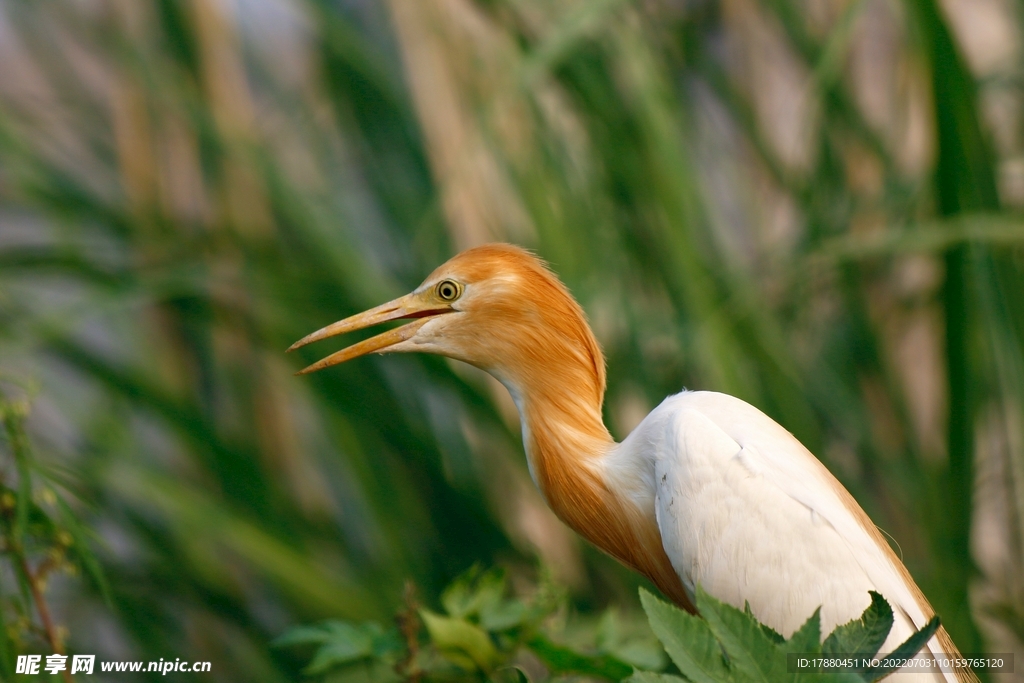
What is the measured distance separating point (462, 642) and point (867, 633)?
10.7 inches

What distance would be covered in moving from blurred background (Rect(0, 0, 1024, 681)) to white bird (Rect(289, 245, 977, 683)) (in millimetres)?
245

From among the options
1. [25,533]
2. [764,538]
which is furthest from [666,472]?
[25,533]

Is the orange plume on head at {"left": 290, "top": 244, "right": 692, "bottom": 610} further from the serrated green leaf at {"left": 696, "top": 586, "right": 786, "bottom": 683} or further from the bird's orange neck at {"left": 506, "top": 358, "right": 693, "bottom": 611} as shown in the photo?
the serrated green leaf at {"left": 696, "top": 586, "right": 786, "bottom": 683}

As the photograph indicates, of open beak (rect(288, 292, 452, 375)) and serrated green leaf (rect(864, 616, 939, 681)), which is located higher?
open beak (rect(288, 292, 452, 375))

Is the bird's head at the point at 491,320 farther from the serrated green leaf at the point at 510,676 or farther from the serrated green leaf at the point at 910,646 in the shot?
the serrated green leaf at the point at 910,646

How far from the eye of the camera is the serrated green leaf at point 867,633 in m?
0.38

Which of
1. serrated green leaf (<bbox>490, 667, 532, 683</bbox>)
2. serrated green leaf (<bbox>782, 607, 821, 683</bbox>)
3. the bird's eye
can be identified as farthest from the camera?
the bird's eye

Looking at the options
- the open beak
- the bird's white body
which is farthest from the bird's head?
the bird's white body

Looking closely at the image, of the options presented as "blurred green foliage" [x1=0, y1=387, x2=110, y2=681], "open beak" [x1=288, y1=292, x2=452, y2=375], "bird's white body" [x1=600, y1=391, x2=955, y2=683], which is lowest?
"bird's white body" [x1=600, y1=391, x2=955, y2=683]

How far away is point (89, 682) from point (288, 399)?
61 cm

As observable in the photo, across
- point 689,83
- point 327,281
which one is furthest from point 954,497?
point 689,83

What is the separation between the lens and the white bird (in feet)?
2.02

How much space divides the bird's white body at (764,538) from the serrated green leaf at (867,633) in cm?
21

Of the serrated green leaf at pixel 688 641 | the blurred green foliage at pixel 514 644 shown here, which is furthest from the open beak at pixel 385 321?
the serrated green leaf at pixel 688 641
